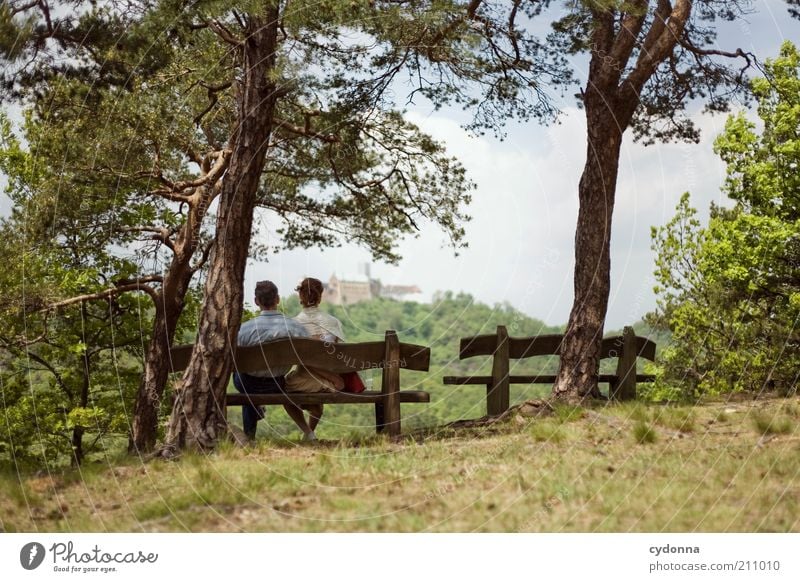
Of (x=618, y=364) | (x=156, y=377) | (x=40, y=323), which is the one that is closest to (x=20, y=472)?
(x=156, y=377)

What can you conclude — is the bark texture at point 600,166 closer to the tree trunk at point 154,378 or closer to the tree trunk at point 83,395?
the tree trunk at point 154,378

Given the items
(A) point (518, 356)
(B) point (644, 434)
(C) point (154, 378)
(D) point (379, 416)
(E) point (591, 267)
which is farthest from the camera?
(C) point (154, 378)

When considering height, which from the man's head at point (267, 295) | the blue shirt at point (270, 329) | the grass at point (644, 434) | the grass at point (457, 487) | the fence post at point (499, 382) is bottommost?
the grass at point (457, 487)

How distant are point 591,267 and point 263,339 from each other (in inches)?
118

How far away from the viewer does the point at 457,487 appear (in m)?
5.77

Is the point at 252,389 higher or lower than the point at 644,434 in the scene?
higher

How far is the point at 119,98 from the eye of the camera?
8930 mm

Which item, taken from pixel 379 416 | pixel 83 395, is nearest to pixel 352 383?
pixel 379 416

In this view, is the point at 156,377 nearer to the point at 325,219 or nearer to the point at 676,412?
the point at 325,219

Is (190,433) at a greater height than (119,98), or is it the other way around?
(119,98)

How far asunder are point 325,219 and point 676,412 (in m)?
3.46

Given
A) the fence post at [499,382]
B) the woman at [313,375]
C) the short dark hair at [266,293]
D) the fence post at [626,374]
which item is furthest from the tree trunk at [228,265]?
the fence post at [626,374]

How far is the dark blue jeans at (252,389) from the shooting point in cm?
734

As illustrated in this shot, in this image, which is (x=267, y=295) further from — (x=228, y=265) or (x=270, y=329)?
(x=228, y=265)
